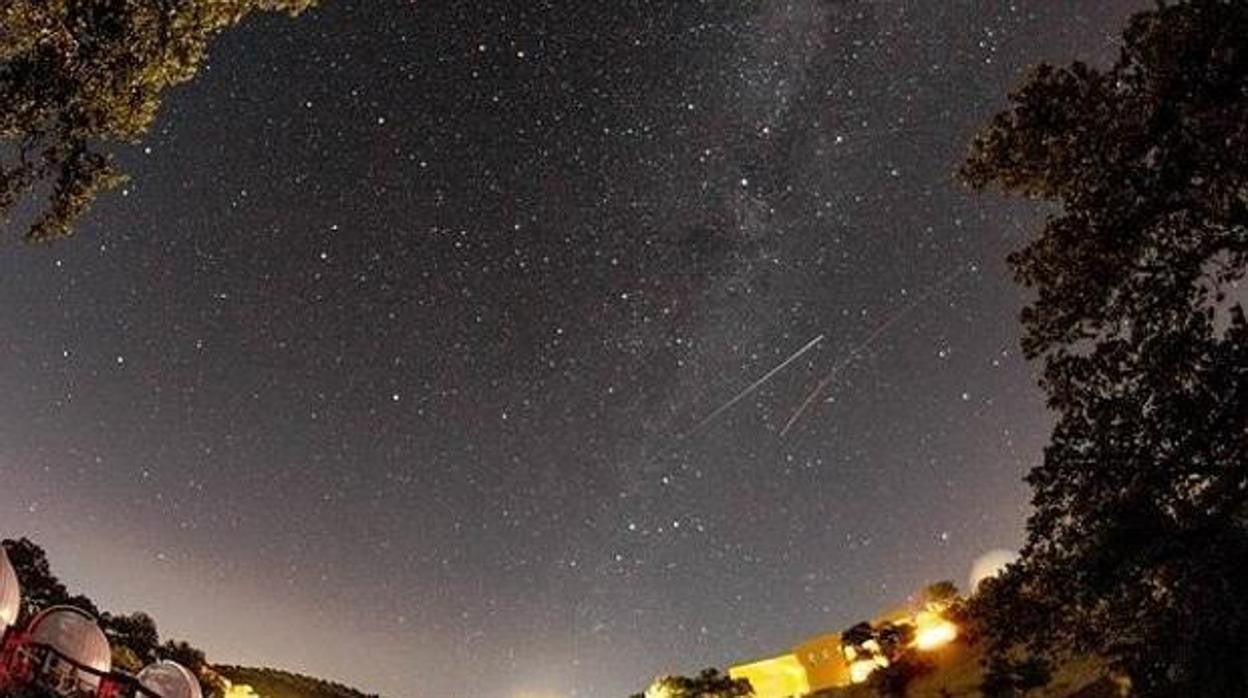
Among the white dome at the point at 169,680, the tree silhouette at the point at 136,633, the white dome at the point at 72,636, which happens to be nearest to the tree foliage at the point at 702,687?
the tree silhouette at the point at 136,633

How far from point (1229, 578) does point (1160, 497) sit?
1.05 meters

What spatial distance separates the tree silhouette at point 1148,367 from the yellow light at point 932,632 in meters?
37.3

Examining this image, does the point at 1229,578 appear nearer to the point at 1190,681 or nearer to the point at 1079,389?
the point at 1190,681

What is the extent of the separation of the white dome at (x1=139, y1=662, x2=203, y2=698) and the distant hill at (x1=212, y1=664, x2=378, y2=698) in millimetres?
23043

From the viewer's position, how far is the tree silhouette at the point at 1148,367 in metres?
9.77

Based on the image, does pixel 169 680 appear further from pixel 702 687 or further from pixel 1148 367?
pixel 702 687

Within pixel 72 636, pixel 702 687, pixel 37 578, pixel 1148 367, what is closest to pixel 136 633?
pixel 37 578

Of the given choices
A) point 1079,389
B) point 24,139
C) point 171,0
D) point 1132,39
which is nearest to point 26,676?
point 24,139

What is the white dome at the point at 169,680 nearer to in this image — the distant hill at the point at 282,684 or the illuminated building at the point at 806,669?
the distant hill at the point at 282,684

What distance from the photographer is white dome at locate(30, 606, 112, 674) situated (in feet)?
50.8

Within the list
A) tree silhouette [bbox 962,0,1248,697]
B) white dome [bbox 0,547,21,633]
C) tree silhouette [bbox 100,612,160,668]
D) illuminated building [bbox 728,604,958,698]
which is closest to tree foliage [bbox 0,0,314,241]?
white dome [bbox 0,547,21,633]

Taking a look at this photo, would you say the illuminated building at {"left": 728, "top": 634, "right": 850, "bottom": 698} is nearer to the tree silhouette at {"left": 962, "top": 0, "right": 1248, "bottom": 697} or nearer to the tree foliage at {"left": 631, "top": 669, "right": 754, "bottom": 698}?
the tree foliage at {"left": 631, "top": 669, "right": 754, "bottom": 698}

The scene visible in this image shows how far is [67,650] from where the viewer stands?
15.8 metres

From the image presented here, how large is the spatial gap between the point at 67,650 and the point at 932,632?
41.9 meters
